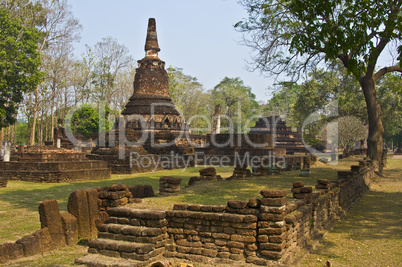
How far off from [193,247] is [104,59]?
40.5 m

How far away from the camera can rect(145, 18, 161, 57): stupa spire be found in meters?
30.7

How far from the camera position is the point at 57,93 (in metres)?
40.0

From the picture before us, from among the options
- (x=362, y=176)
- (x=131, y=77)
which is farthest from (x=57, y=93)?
(x=362, y=176)

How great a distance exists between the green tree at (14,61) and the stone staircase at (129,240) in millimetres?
20334

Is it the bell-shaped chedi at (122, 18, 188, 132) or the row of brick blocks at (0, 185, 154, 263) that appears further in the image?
the bell-shaped chedi at (122, 18, 188, 132)

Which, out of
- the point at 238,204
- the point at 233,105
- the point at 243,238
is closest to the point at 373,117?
the point at 238,204

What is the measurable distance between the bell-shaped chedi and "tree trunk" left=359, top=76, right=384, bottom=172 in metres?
13.7

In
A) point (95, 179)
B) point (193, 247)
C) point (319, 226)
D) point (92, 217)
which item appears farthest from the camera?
point (95, 179)

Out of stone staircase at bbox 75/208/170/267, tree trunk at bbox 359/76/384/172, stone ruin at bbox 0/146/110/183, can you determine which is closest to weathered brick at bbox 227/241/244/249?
stone staircase at bbox 75/208/170/267

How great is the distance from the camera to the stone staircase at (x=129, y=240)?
5366mm

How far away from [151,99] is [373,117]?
629 inches

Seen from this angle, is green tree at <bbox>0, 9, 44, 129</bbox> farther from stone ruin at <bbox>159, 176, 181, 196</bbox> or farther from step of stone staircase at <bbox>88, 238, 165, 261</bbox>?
step of stone staircase at <bbox>88, 238, 165, 261</bbox>

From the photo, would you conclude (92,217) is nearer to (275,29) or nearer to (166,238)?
(166,238)

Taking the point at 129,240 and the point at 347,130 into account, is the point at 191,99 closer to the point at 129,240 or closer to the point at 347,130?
the point at 347,130
